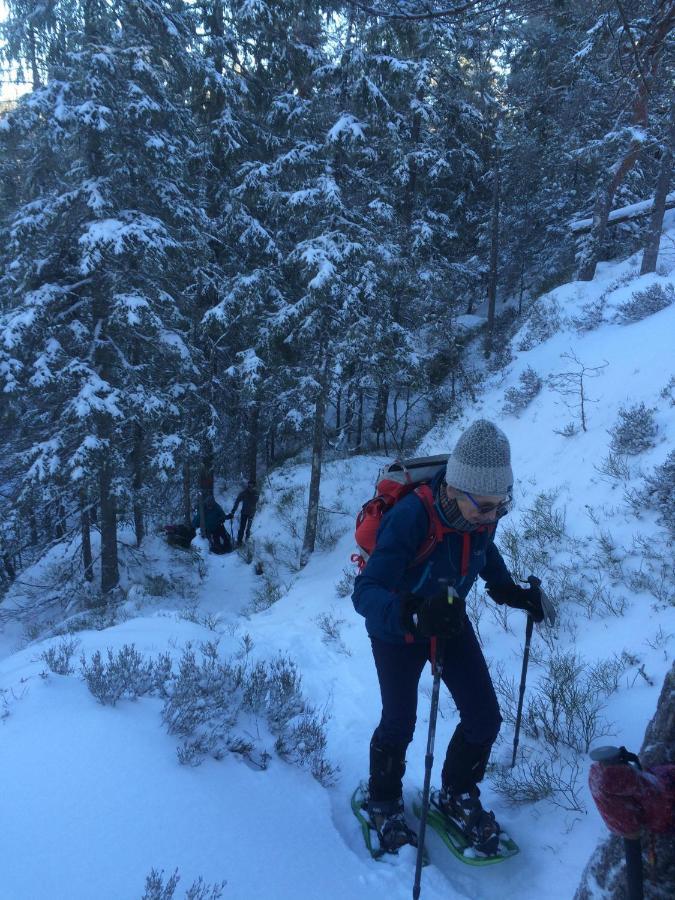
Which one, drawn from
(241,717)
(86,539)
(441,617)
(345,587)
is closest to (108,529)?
(86,539)

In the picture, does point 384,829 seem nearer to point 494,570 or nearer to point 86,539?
point 494,570

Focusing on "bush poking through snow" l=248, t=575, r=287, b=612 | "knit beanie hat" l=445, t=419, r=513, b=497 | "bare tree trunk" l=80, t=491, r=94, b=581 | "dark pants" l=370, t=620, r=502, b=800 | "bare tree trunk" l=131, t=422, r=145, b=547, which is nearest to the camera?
"knit beanie hat" l=445, t=419, r=513, b=497

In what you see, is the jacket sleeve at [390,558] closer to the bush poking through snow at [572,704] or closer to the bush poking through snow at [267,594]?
the bush poking through snow at [572,704]

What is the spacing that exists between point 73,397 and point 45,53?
6404 millimetres

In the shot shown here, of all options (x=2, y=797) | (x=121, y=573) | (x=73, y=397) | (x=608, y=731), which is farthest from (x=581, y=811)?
(x=121, y=573)

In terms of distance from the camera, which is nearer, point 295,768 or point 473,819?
point 473,819

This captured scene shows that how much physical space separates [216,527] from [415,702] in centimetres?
1221

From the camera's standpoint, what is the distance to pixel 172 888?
209 cm

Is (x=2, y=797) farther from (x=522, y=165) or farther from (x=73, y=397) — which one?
(x=522, y=165)

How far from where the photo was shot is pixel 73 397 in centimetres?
1034

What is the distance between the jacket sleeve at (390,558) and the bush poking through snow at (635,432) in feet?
17.1

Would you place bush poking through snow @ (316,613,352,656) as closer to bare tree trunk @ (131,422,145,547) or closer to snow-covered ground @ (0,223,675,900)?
snow-covered ground @ (0,223,675,900)

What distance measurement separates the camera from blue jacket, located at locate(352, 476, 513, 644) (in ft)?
8.36

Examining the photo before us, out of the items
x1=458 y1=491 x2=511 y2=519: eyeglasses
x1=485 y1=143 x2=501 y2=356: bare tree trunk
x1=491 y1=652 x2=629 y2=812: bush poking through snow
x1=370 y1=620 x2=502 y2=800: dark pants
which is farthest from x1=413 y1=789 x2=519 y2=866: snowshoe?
x1=485 y1=143 x2=501 y2=356: bare tree trunk
